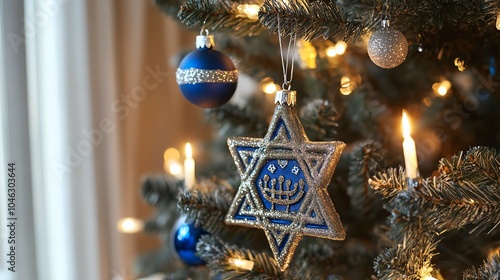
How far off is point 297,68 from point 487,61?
0.33 metres

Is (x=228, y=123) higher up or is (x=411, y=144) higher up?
(x=228, y=123)

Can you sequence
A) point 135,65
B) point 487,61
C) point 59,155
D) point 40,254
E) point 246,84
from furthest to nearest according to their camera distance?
1. point 246,84
2. point 135,65
3. point 59,155
4. point 40,254
5. point 487,61

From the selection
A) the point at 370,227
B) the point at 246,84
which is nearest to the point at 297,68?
the point at 370,227

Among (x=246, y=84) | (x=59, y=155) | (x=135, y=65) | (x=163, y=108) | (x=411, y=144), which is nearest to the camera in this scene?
(x=411, y=144)

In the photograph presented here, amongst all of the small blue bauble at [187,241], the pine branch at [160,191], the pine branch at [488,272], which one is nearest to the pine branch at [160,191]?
the pine branch at [160,191]

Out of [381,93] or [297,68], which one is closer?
[297,68]

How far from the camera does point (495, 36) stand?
82 cm

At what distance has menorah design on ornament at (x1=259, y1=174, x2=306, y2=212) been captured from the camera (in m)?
0.74

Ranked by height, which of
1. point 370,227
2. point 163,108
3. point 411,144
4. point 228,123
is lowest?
point 370,227

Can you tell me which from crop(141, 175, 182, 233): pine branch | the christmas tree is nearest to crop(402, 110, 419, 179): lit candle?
the christmas tree

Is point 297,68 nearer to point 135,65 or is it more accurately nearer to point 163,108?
point 135,65

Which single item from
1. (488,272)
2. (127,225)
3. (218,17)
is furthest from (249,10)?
(127,225)

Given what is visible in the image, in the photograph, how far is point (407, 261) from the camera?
2.27ft

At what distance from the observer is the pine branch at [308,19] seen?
694mm
